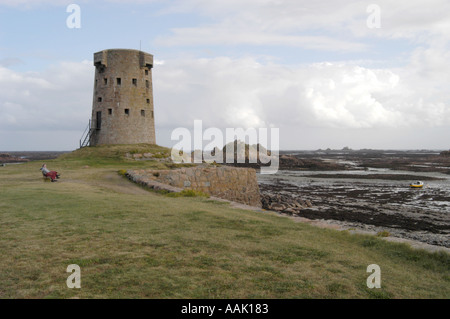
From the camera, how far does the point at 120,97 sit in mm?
31328

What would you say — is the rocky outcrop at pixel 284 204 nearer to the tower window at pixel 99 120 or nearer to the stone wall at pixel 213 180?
the stone wall at pixel 213 180

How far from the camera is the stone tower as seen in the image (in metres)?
31.4

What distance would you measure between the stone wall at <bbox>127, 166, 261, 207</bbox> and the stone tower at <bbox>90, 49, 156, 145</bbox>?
39.3 feet

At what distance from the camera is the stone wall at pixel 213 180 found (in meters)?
20.2

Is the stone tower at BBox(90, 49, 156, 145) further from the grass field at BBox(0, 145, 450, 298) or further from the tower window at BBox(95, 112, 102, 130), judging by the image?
the grass field at BBox(0, 145, 450, 298)

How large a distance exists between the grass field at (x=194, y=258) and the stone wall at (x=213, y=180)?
30.9 ft

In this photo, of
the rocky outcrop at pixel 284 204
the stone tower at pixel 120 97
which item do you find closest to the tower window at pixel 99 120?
the stone tower at pixel 120 97

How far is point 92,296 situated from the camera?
3.85 m

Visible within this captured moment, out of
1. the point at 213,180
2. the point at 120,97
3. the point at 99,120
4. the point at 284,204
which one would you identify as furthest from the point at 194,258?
the point at 99,120

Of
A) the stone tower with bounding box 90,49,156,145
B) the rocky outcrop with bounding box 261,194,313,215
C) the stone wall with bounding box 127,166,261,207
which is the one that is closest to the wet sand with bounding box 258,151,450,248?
the rocky outcrop with bounding box 261,194,313,215

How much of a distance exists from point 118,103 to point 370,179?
30.7m

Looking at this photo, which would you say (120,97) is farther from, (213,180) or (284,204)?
(284,204)

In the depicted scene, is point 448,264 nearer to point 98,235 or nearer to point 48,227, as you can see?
point 98,235
